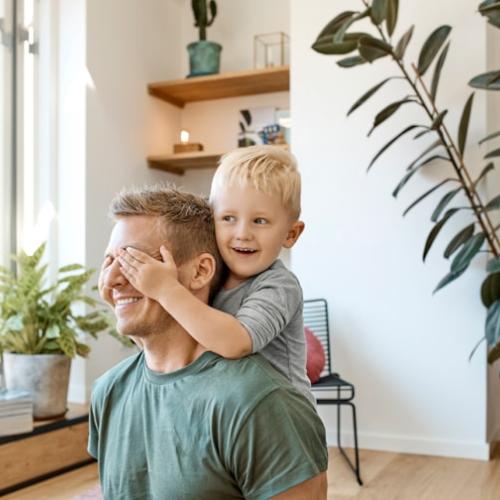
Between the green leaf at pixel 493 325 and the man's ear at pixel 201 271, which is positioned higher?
the man's ear at pixel 201 271

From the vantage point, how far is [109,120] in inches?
173

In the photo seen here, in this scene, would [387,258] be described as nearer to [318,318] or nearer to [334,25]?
[318,318]

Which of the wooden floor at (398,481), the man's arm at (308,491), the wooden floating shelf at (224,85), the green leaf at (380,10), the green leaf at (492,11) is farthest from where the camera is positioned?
the wooden floating shelf at (224,85)

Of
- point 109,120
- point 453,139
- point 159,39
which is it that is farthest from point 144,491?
point 159,39

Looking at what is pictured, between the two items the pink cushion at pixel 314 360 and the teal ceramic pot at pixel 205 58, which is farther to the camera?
the teal ceramic pot at pixel 205 58

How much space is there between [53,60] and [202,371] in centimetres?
354

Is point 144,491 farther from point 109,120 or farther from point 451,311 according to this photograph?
point 109,120

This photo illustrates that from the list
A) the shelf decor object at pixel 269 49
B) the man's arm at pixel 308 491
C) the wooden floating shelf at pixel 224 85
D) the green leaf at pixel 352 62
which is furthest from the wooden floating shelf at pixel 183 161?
the man's arm at pixel 308 491

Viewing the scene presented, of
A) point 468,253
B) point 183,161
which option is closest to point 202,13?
point 183,161

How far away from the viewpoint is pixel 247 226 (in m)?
1.21

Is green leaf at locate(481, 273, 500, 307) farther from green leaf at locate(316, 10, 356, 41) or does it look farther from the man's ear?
the man's ear

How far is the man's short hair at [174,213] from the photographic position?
1130mm

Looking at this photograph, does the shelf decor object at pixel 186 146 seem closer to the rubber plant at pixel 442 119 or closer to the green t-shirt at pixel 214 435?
the rubber plant at pixel 442 119

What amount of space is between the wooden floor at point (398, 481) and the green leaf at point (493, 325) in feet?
2.10
